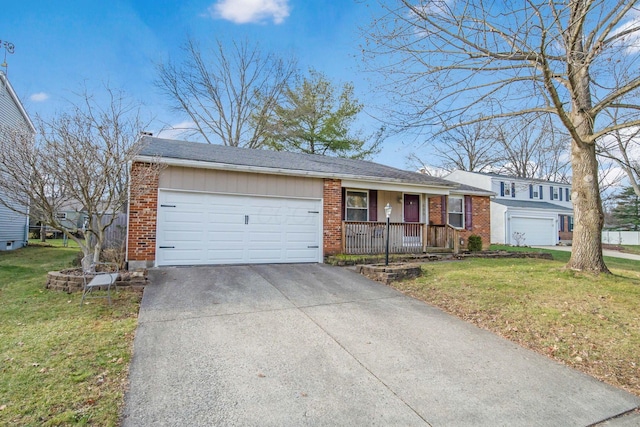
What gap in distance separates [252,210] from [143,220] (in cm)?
261

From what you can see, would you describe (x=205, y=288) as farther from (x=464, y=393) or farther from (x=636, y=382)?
(x=636, y=382)

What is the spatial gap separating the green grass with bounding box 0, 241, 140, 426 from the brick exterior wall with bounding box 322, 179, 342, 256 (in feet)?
17.5

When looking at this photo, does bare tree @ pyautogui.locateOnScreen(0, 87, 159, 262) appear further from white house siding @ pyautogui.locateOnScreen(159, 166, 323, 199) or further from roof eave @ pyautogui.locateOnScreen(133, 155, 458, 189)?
white house siding @ pyautogui.locateOnScreen(159, 166, 323, 199)

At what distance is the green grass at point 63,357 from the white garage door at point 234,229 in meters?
2.56

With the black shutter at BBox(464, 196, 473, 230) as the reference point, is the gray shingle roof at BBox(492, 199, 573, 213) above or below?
above

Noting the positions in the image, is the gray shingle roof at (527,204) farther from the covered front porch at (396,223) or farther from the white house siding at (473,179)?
the covered front porch at (396,223)

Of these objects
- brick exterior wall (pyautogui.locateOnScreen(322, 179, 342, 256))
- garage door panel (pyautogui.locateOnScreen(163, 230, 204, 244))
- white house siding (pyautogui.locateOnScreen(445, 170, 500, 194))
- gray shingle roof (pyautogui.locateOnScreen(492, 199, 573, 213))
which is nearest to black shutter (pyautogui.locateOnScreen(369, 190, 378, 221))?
brick exterior wall (pyautogui.locateOnScreen(322, 179, 342, 256))

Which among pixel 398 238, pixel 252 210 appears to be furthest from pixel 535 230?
pixel 252 210

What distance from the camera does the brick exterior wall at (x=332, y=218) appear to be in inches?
388

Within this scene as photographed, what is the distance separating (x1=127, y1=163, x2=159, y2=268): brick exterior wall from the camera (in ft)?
25.6

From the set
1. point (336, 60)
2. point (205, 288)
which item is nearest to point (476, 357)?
point (205, 288)

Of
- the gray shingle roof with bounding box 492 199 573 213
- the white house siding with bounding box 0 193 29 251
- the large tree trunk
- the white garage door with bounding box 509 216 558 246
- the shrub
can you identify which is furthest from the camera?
the gray shingle roof with bounding box 492 199 573 213

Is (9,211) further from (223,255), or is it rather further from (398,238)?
(398,238)

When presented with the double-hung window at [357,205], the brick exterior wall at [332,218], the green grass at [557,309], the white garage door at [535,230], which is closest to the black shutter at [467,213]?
the double-hung window at [357,205]
